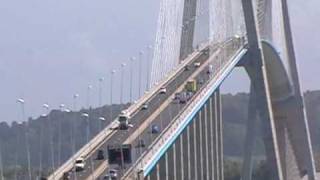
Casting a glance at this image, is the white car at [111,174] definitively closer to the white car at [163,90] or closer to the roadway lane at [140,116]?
the roadway lane at [140,116]

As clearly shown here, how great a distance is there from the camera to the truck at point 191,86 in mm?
51453

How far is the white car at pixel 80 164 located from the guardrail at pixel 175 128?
5.60 ft

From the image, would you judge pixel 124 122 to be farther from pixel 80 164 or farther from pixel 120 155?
pixel 120 155

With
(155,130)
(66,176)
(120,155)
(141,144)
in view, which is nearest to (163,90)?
(155,130)

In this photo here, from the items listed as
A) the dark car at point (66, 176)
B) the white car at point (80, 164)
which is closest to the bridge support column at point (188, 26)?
the white car at point (80, 164)

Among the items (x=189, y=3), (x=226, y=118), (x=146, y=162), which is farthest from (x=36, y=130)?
(x=226, y=118)

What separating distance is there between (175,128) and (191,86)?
10.1 metres

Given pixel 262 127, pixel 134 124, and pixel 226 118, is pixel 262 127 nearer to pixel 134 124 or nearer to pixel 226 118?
pixel 134 124

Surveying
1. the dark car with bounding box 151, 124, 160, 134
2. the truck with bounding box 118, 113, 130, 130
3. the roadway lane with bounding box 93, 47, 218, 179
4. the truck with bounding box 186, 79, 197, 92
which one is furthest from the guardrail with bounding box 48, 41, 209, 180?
the dark car with bounding box 151, 124, 160, 134

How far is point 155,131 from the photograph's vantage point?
139 ft

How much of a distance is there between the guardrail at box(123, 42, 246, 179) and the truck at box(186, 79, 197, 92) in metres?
0.86

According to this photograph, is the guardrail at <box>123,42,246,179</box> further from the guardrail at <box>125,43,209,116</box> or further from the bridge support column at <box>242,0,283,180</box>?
the guardrail at <box>125,43,209,116</box>

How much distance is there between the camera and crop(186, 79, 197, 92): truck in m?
51.5

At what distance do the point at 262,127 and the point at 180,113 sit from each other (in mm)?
12846
